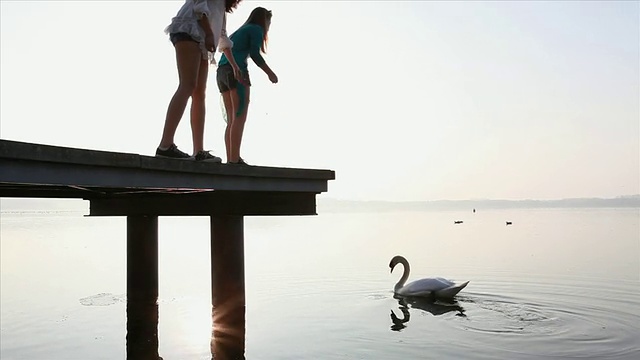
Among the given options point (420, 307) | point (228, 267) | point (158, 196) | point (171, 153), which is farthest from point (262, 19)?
point (420, 307)

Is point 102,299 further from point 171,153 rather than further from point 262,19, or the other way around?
point 171,153

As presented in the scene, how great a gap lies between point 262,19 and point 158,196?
3794mm

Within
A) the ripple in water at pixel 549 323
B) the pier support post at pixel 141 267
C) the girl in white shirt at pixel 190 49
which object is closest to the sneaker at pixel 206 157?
the girl in white shirt at pixel 190 49

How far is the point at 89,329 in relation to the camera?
1291cm

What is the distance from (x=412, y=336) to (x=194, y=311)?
502cm

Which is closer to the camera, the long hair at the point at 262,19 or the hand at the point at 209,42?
the hand at the point at 209,42

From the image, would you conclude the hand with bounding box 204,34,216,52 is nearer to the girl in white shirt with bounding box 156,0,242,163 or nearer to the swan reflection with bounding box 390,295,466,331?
the girl in white shirt with bounding box 156,0,242,163

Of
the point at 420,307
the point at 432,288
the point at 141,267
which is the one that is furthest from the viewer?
the point at 432,288

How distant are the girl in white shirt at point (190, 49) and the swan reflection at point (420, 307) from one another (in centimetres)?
730

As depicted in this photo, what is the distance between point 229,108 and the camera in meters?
8.38

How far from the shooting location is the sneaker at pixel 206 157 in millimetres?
7547

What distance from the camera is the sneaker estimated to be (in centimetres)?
755

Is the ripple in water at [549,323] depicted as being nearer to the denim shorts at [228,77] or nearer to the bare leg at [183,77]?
the denim shorts at [228,77]

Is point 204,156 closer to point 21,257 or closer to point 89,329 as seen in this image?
point 89,329
